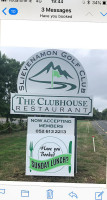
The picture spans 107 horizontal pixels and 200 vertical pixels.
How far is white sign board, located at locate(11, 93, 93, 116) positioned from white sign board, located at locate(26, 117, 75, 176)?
0.10 meters

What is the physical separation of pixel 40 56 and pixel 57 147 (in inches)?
35.8

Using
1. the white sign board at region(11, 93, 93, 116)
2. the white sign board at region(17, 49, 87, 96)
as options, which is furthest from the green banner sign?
the white sign board at region(17, 49, 87, 96)

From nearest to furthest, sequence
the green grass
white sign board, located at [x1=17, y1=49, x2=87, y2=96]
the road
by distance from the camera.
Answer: white sign board, located at [x1=17, y1=49, x2=87, y2=96] < the green grass < the road

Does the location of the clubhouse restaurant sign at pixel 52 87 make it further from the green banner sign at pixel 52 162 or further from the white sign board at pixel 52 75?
the green banner sign at pixel 52 162

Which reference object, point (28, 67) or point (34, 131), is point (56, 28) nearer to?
point (28, 67)

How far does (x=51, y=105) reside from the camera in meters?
1.60

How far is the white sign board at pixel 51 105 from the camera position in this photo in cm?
160

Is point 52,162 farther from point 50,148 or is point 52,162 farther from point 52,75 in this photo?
point 52,75

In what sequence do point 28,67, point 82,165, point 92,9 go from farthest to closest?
point 82,165 → point 28,67 → point 92,9

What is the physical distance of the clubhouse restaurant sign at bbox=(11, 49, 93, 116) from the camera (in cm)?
159

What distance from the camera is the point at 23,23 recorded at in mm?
1354

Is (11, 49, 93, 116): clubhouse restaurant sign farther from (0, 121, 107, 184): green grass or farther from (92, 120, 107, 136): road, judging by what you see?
(92, 120, 107, 136): road

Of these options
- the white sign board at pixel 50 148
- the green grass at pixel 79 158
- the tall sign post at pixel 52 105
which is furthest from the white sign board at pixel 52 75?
the green grass at pixel 79 158

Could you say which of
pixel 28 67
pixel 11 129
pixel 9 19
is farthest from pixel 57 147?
pixel 11 129
